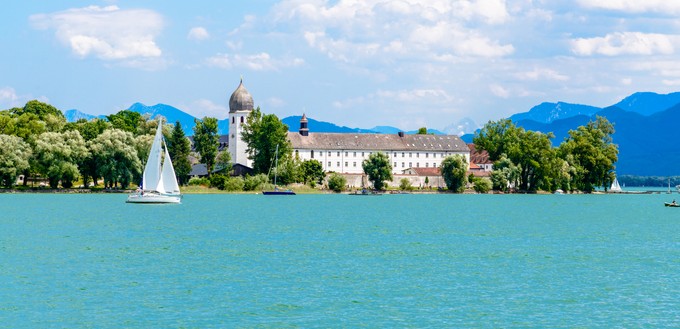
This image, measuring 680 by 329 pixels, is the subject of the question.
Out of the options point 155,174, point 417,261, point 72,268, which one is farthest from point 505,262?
point 155,174

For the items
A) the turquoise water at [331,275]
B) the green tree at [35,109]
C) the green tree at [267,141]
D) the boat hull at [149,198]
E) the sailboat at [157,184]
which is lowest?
the turquoise water at [331,275]

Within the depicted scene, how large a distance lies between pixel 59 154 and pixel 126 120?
35812 mm

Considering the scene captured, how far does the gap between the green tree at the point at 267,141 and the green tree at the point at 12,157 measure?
34.2 metres

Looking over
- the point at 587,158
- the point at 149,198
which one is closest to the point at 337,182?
the point at 587,158

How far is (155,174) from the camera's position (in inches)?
3356

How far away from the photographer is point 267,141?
12738 cm

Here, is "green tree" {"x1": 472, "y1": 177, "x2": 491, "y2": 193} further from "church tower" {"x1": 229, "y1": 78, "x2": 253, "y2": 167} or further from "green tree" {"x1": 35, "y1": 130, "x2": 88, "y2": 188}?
"green tree" {"x1": 35, "y1": 130, "x2": 88, "y2": 188}

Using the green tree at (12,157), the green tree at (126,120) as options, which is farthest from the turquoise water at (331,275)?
the green tree at (126,120)

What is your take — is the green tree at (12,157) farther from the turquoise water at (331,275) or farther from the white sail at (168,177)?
the turquoise water at (331,275)

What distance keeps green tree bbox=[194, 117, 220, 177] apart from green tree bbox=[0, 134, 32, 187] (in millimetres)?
29437

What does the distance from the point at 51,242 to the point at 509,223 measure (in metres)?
34.3

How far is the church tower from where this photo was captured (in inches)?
6004

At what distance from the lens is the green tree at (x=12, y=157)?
101 m

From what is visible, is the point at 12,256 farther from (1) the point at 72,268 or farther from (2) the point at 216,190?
(2) the point at 216,190
